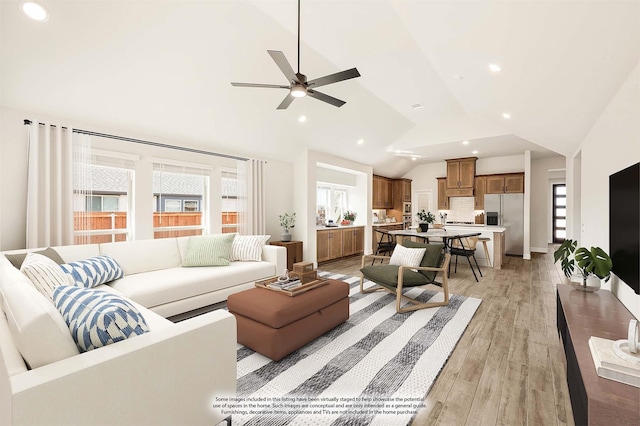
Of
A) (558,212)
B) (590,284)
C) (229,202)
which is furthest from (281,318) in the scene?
(558,212)

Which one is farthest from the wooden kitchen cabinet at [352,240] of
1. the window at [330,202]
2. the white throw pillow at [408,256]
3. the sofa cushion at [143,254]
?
the sofa cushion at [143,254]

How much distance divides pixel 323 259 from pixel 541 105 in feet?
15.3

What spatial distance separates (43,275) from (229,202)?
3.18 metres

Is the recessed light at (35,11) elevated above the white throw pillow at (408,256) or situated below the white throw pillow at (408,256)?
above

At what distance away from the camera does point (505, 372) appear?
217 cm

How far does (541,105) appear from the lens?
3152 millimetres

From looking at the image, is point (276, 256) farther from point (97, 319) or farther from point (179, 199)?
point (97, 319)

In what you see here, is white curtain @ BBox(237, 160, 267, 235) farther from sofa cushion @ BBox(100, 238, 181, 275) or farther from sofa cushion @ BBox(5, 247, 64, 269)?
sofa cushion @ BBox(5, 247, 64, 269)

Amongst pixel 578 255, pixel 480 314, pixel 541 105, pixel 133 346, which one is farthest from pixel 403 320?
pixel 541 105

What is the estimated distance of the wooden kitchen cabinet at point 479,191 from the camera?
7.78m

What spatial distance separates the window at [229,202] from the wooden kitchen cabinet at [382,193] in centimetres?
440

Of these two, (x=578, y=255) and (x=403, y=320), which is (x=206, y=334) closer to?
(x=403, y=320)

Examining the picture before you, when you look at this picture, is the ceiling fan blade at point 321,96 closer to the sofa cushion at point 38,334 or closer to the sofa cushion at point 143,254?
the sofa cushion at point 38,334

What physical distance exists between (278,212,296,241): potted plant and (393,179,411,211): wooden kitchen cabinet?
4548 mm
